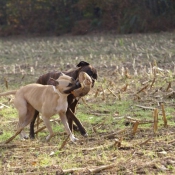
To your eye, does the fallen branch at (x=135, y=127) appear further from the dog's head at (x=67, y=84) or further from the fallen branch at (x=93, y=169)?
the fallen branch at (x=93, y=169)

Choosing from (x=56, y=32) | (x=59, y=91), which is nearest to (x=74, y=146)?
(x=59, y=91)

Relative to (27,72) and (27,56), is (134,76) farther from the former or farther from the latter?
(27,56)

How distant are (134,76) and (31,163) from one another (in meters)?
8.71

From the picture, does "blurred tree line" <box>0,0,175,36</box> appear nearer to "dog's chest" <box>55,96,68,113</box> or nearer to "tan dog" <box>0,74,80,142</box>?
"tan dog" <box>0,74,80,142</box>

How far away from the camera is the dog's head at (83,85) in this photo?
8922 mm

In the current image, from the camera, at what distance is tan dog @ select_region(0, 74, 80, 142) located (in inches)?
337

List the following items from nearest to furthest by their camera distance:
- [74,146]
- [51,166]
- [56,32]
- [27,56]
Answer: [51,166] < [74,146] < [27,56] < [56,32]

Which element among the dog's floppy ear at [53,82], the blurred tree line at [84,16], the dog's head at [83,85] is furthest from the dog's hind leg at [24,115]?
the blurred tree line at [84,16]

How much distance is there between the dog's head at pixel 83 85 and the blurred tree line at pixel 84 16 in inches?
1147

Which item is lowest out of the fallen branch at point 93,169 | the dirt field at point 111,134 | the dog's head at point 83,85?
the dirt field at point 111,134

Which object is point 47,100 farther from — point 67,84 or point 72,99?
point 72,99

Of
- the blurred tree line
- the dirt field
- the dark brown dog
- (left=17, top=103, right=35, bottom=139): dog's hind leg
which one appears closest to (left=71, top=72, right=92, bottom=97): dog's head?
the dark brown dog

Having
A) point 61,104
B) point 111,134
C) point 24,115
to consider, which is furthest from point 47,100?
point 111,134

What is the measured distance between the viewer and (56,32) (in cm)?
4347
